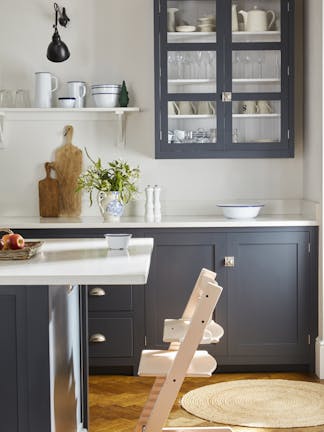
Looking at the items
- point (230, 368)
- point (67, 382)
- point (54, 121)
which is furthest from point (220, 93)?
point (67, 382)

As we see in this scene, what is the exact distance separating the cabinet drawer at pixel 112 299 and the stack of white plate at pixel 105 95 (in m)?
1.19

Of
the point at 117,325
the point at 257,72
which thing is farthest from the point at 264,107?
the point at 117,325

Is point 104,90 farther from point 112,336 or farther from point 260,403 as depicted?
point 260,403

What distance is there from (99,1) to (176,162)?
116cm

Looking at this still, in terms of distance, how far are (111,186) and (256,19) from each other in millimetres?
1357

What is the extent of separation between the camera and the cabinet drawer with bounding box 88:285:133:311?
16.5 feet

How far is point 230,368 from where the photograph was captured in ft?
16.7

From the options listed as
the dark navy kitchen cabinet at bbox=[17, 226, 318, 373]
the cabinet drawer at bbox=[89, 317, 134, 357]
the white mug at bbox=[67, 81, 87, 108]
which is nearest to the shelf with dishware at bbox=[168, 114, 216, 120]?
the white mug at bbox=[67, 81, 87, 108]

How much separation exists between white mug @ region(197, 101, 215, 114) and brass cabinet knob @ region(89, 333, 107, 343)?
1.50 meters

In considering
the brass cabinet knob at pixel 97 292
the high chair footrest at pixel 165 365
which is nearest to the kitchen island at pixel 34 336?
the high chair footrest at pixel 165 365

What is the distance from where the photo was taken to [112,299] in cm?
503

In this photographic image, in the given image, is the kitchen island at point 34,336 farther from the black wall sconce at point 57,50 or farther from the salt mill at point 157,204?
the black wall sconce at point 57,50

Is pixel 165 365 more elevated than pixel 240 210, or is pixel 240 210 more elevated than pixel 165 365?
pixel 240 210

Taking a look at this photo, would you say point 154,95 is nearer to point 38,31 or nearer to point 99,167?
point 99,167
